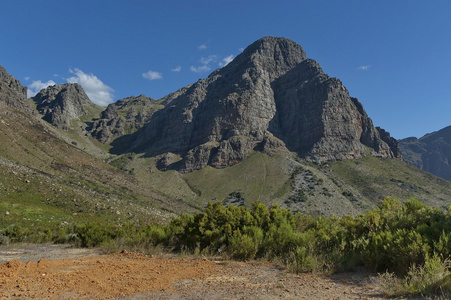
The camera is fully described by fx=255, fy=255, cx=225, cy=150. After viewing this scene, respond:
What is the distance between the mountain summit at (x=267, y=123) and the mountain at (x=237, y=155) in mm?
707

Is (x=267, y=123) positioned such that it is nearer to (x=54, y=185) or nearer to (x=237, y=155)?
(x=237, y=155)

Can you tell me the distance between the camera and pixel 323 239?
1079 cm

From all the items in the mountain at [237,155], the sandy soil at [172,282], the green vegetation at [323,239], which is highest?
the mountain at [237,155]

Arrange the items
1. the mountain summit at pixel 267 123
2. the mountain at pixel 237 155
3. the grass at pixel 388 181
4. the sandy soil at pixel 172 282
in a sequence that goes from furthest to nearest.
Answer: the mountain summit at pixel 267 123, the grass at pixel 388 181, the mountain at pixel 237 155, the sandy soil at pixel 172 282

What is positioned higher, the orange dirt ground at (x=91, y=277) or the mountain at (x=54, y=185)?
the mountain at (x=54, y=185)

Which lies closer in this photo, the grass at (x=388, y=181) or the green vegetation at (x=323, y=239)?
the green vegetation at (x=323, y=239)

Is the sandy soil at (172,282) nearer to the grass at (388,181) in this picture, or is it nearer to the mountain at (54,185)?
the mountain at (54,185)

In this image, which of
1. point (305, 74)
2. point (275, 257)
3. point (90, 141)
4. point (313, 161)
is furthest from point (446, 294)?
point (90, 141)

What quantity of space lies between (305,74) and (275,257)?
624ft

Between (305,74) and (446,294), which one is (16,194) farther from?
(305,74)

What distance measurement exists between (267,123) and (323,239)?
6364 inches

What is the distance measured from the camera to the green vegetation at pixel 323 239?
695cm

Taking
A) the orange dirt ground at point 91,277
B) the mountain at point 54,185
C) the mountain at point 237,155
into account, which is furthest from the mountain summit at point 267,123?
the orange dirt ground at point 91,277

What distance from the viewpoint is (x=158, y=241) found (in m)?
14.2
